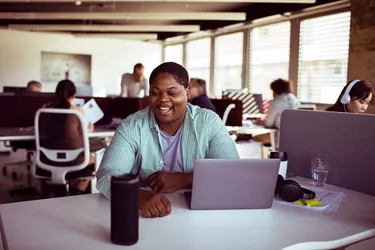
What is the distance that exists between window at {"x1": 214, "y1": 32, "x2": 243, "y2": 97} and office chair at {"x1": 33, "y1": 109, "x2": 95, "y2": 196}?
6.00 meters

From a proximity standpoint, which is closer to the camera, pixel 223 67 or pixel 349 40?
pixel 349 40

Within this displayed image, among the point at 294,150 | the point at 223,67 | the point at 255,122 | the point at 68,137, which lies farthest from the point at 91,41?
the point at 294,150

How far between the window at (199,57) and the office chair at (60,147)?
687 centimetres

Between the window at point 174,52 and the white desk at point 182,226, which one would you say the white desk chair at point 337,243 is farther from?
the window at point 174,52

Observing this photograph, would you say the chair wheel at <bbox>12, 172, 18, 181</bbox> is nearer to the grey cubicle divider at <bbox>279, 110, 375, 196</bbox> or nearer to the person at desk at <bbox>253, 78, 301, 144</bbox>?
the person at desk at <bbox>253, 78, 301, 144</bbox>

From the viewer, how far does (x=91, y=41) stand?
11023 millimetres

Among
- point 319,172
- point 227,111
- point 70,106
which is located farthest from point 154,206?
point 227,111

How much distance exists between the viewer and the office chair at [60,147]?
307cm

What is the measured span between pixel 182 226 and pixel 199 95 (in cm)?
330

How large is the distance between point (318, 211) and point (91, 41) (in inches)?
414

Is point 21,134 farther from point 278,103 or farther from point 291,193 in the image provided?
point 278,103

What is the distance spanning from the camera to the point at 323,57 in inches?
258

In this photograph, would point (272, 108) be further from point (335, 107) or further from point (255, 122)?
point (335, 107)

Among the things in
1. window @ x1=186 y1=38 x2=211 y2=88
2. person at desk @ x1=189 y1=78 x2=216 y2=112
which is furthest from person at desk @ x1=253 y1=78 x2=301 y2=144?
window @ x1=186 y1=38 x2=211 y2=88
